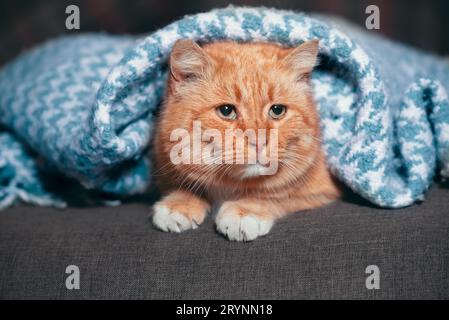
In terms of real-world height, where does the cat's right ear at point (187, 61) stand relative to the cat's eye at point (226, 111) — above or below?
above

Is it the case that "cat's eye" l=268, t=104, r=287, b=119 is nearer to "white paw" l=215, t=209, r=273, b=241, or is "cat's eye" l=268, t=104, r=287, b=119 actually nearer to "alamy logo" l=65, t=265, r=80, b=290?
"white paw" l=215, t=209, r=273, b=241

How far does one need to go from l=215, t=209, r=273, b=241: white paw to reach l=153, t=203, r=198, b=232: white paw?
97 mm

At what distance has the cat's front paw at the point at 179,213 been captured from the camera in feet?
4.58

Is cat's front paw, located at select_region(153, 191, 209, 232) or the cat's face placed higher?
the cat's face

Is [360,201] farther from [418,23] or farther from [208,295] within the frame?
[418,23]

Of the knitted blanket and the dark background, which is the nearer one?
the knitted blanket

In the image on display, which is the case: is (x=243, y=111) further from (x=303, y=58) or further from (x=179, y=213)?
(x=179, y=213)

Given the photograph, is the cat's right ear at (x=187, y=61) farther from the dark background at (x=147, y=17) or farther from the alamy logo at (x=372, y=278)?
the dark background at (x=147, y=17)

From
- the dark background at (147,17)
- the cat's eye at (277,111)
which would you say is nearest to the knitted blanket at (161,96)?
the cat's eye at (277,111)

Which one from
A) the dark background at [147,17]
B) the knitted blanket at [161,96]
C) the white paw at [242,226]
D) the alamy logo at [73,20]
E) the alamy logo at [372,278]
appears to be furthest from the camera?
the dark background at [147,17]

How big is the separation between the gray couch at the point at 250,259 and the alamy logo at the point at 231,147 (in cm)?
19

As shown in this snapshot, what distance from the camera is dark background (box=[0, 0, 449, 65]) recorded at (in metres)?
2.88

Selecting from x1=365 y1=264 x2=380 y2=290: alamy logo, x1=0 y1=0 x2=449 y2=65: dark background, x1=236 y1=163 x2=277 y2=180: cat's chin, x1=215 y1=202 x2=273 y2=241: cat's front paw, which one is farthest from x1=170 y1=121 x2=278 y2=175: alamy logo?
x1=0 y1=0 x2=449 y2=65: dark background
